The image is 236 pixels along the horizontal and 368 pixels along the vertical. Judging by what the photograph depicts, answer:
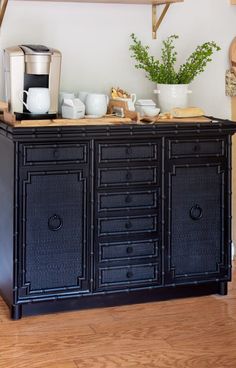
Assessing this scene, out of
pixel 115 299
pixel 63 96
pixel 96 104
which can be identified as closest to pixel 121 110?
pixel 96 104

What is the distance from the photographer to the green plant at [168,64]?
12.1 feet

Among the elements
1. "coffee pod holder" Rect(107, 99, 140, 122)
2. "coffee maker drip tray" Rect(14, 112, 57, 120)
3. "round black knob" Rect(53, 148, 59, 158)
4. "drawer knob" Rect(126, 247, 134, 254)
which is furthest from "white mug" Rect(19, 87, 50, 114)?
"drawer knob" Rect(126, 247, 134, 254)

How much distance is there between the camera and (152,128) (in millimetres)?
3295

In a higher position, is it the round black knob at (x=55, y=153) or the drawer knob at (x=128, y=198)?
the round black knob at (x=55, y=153)

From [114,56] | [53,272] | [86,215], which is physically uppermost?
[114,56]

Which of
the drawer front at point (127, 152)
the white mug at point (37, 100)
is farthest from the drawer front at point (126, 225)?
the white mug at point (37, 100)

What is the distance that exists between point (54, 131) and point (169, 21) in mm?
1110

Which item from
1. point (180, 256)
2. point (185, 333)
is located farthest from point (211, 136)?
point (185, 333)

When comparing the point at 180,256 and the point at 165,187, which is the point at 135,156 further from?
the point at 180,256

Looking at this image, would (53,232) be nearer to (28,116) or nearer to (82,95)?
(28,116)

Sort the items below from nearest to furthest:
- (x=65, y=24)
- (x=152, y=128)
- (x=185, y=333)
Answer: (x=185, y=333) < (x=152, y=128) < (x=65, y=24)

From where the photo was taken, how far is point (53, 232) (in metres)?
3.23

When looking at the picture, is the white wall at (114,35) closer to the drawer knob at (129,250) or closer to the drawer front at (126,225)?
the drawer front at (126,225)

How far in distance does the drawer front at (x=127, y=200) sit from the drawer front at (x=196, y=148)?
0.68 feet
